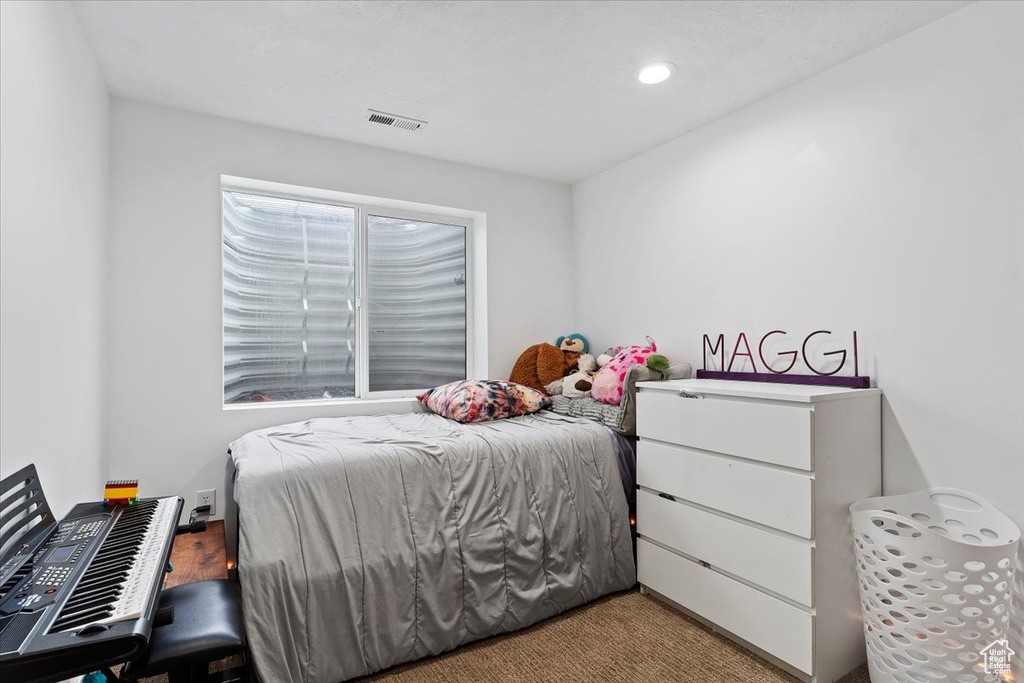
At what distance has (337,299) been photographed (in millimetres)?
3309

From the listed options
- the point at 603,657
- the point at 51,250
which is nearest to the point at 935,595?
the point at 603,657

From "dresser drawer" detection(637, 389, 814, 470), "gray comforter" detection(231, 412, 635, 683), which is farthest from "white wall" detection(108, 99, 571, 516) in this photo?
"dresser drawer" detection(637, 389, 814, 470)

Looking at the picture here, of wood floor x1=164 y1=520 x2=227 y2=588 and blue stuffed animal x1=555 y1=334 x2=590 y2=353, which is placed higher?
blue stuffed animal x1=555 y1=334 x2=590 y2=353

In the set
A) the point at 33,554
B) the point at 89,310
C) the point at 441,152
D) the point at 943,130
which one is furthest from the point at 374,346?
the point at 943,130

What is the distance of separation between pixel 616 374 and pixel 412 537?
4.75 ft

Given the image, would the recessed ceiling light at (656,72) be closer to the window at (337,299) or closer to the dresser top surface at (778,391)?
the dresser top surface at (778,391)

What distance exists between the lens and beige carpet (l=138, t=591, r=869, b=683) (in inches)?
71.8

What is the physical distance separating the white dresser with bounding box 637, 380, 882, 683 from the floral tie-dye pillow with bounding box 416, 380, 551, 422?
33.0 inches

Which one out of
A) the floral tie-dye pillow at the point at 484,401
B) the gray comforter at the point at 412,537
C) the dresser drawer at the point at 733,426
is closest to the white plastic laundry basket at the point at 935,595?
the dresser drawer at the point at 733,426

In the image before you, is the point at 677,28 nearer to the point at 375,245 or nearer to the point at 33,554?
the point at 375,245

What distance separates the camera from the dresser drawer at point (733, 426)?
1.80 metres

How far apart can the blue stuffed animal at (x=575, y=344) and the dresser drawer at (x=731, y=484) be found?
125 centimetres

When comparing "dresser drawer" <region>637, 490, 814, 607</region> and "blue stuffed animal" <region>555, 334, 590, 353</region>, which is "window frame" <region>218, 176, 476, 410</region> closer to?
"blue stuffed animal" <region>555, 334, 590, 353</region>

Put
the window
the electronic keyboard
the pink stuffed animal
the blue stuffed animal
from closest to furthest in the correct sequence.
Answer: the electronic keyboard, the pink stuffed animal, the window, the blue stuffed animal
